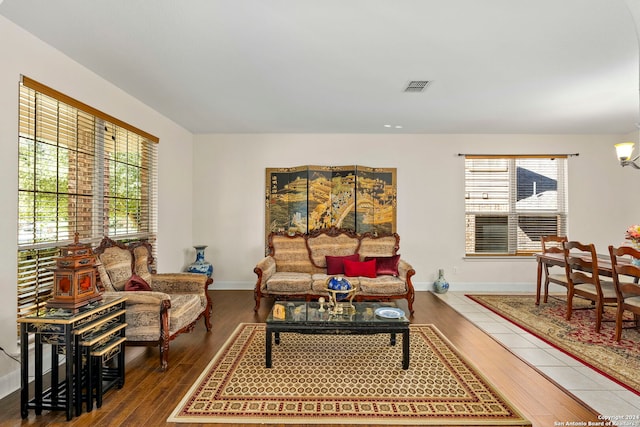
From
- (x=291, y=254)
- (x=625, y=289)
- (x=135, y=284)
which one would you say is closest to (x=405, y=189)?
(x=291, y=254)

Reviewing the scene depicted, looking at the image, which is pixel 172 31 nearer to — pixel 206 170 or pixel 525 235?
pixel 206 170

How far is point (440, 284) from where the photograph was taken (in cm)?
561

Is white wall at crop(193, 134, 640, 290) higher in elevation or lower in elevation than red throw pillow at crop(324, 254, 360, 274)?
higher

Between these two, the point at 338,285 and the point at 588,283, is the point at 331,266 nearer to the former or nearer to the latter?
the point at 338,285

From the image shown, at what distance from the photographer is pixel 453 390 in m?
→ 2.53

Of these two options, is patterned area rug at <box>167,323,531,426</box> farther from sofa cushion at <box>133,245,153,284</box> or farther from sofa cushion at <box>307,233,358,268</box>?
sofa cushion at <box>307,233,358,268</box>

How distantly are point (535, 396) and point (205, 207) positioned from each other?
527 centimetres

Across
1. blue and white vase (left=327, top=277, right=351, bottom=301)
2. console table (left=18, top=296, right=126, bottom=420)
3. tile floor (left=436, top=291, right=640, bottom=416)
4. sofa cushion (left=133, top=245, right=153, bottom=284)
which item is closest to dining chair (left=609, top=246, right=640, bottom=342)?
tile floor (left=436, top=291, right=640, bottom=416)

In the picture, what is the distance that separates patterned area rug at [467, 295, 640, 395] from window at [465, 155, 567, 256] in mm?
1056

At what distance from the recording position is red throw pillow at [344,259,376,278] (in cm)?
482

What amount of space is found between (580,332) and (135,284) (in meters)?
4.90

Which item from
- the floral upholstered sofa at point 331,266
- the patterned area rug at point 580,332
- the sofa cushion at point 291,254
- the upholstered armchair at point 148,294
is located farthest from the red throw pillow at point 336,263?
the patterned area rug at point 580,332

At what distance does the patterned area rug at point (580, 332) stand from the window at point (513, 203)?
1056 millimetres

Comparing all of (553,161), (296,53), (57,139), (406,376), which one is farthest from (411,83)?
(553,161)
